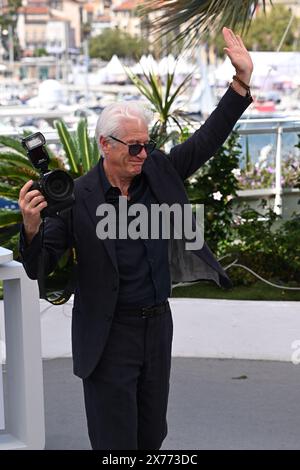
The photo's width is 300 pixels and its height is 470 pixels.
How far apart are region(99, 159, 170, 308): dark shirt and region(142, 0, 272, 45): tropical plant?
13.4 feet

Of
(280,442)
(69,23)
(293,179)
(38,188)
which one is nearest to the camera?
(38,188)

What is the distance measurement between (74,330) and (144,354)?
297mm

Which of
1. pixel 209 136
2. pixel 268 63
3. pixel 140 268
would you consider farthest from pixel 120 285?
pixel 268 63

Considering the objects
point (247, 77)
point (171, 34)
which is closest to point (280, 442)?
point (247, 77)

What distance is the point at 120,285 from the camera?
3762 millimetres

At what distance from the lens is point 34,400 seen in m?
4.90

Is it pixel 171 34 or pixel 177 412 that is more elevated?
pixel 171 34

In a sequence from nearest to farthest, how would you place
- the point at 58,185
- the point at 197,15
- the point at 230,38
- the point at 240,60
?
the point at 58,185 < the point at 240,60 < the point at 230,38 < the point at 197,15

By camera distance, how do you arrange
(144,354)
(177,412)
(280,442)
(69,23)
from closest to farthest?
(144,354) → (280,442) → (177,412) → (69,23)

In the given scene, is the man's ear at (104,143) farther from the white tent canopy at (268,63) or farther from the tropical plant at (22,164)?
the white tent canopy at (268,63)

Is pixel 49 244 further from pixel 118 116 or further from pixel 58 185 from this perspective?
pixel 118 116

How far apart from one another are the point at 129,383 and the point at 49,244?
59cm
